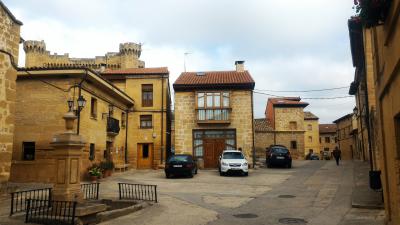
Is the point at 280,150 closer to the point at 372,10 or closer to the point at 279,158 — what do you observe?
the point at 279,158

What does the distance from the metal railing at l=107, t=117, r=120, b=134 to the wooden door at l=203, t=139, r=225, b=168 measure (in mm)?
7176

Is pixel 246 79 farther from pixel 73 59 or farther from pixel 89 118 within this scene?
pixel 73 59

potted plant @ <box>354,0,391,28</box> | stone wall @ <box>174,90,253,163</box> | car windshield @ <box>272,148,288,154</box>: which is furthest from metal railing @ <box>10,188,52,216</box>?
car windshield @ <box>272,148,288,154</box>

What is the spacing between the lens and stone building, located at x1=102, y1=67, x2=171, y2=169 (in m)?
30.1

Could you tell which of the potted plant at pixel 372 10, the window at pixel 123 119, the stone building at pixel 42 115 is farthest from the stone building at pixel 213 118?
the potted plant at pixel 372 10

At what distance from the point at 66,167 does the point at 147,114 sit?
21.7m

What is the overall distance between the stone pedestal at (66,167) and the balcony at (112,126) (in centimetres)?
1587

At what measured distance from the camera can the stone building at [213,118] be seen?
2895 centimetres

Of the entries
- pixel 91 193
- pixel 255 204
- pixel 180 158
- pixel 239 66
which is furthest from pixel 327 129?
pixel 91 193

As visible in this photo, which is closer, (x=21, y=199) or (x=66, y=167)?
(x=66, y=167)

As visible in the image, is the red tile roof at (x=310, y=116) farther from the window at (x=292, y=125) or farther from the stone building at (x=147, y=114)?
the stone building at (x=147, y=114)

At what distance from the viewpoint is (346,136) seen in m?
51.9

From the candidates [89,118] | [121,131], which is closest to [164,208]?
[89,118]

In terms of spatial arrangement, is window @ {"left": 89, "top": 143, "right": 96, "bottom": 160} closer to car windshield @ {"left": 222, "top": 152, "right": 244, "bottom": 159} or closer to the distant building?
car windshield @ {"left": 222, "top": 152, "right": 244, "bottom": 159}
